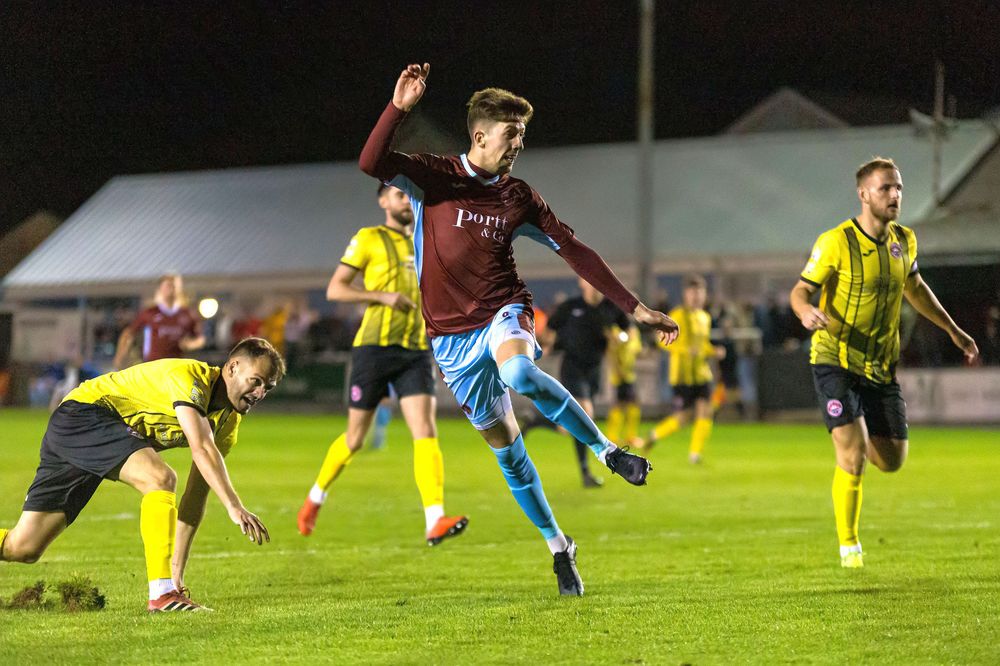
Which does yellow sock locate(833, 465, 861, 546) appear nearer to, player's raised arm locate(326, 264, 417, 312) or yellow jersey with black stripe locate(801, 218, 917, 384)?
yellow jersey with black stripe locate(801, 218, 917, 384)

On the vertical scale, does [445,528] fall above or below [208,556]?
above

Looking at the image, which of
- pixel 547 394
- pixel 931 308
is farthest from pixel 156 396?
pixel 931 308

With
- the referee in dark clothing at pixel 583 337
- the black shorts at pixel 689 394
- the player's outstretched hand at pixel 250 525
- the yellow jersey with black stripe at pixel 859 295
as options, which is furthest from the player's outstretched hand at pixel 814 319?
the black shorts at pixel 689 394

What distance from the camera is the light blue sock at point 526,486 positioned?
6.87m

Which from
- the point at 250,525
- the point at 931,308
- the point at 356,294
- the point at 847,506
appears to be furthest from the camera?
the point at 356,294

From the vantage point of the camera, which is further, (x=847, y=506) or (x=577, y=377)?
(x=577, y=377)

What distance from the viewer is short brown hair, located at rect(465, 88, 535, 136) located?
6.54m

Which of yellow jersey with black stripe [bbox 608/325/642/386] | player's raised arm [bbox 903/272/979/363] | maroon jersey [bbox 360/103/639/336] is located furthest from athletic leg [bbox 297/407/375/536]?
yellow jersey with black stripe [bbox 608/325/642/386]

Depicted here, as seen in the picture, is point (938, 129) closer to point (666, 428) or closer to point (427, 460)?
point (666, 428)

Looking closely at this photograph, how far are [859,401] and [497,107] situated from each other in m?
2.88

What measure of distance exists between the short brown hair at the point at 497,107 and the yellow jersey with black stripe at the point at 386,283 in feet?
10.5

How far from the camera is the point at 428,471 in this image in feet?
30.7

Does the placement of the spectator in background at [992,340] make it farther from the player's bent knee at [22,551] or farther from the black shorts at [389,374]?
the player's bent knee at [22,551]

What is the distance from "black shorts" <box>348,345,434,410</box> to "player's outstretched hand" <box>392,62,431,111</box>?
151 inches
